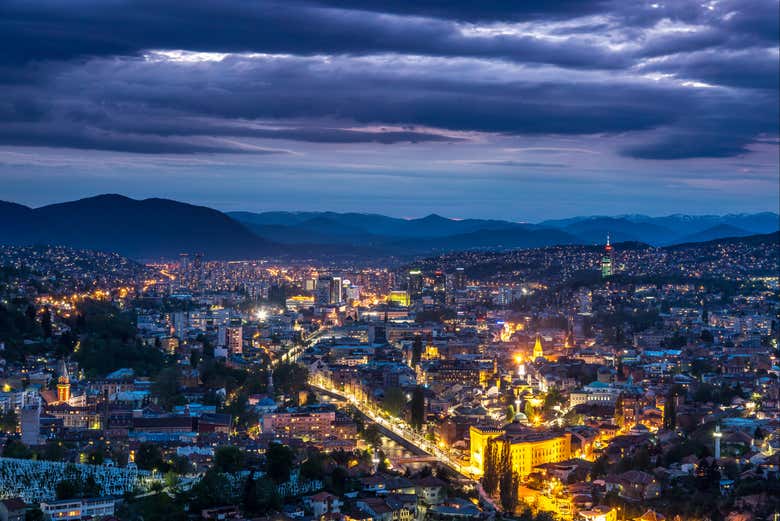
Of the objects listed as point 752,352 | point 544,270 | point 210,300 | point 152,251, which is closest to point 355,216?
point 152,251

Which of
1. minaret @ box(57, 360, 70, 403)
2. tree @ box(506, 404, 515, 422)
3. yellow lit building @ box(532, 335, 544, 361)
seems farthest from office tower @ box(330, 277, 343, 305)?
tree @ box(506, 404, 515, 422)

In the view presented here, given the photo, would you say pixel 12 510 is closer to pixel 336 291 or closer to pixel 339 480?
pixel 339 480

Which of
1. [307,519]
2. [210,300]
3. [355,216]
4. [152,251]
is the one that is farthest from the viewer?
[355,216]

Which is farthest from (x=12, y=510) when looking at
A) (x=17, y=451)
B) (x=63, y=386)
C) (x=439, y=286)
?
(x=439, y=286)

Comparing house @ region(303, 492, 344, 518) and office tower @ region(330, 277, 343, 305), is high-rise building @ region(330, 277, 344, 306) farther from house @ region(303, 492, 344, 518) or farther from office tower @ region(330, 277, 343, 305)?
house @ region(303, 492, 344, 518)

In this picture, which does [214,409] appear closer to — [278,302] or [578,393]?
[578,393]
